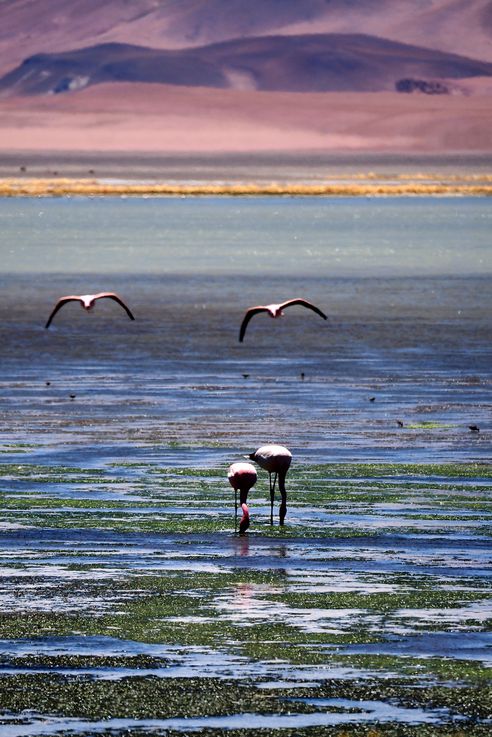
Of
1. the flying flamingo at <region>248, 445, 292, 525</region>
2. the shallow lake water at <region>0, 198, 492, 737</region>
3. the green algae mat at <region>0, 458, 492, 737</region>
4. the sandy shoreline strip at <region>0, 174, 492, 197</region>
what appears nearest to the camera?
the green algae mat at <region>0, 458, 492, 737</region>

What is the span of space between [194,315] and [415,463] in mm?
20759

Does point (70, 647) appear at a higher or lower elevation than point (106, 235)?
higher

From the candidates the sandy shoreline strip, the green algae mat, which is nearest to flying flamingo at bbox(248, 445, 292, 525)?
the green algae mat

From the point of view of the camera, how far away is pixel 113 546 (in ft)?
47.6

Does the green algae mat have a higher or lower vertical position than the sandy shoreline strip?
higher

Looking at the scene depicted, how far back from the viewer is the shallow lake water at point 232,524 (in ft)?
34.4

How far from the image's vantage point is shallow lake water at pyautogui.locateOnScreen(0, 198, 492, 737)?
10484 mm

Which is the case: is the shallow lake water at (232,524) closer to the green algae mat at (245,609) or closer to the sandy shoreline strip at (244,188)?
the green algae mat at (245,609)

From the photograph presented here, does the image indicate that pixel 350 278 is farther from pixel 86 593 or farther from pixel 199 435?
pixel 86 593

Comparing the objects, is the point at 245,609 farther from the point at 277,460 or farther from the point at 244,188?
the point at 244,188

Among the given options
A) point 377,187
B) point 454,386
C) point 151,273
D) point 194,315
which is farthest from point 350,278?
point 377,187

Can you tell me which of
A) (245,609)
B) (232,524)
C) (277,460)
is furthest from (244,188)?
(245,609)

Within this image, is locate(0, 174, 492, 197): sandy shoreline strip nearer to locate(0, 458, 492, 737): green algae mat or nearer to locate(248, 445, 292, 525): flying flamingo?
locate(0, 458, 492, 737): green algae mat

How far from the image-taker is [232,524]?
50.6 ft
